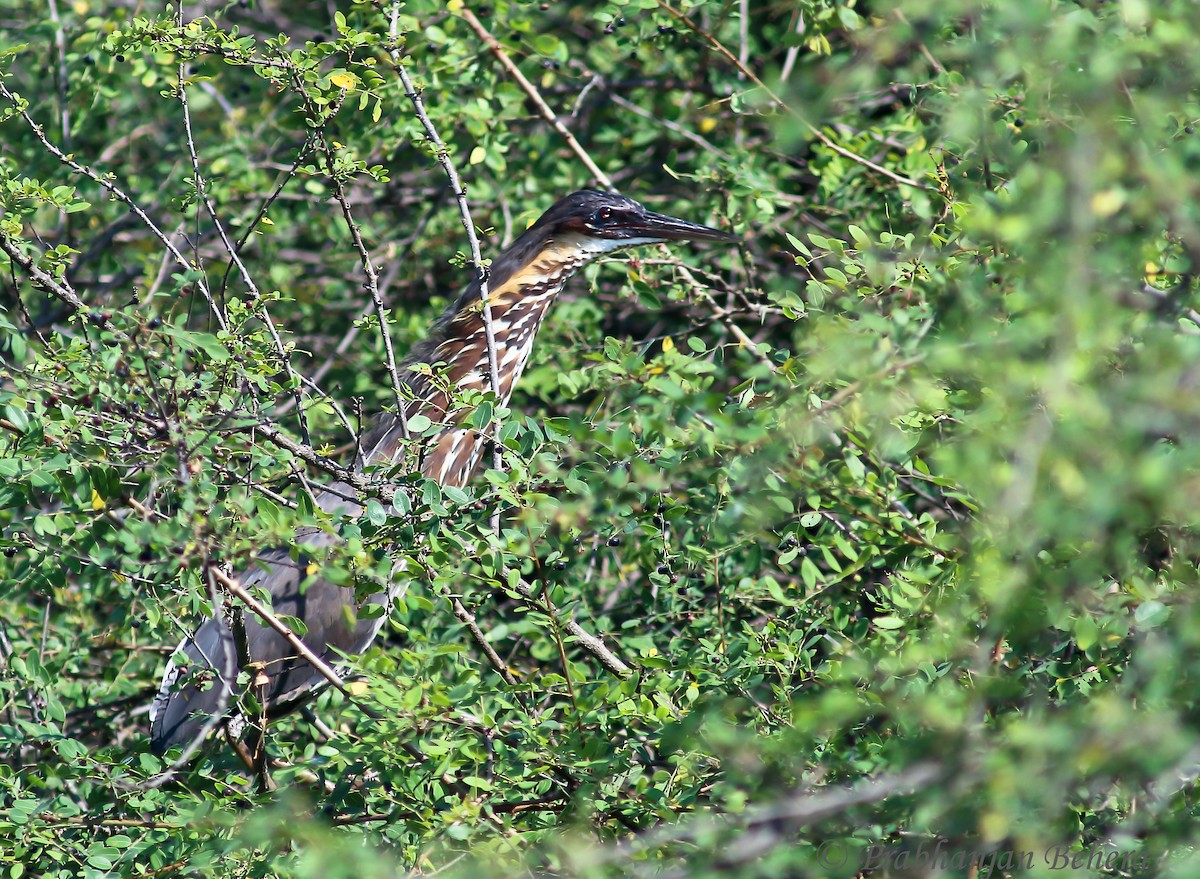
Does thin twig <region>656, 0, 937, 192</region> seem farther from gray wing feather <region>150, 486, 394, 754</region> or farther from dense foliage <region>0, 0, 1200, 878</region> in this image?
gray wing feather <region>150, 486, 394, 754</region>

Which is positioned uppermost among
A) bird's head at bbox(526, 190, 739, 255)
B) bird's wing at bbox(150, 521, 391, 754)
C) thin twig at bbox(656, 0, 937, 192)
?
thin twig at bbox(656, 0, 937, 192)

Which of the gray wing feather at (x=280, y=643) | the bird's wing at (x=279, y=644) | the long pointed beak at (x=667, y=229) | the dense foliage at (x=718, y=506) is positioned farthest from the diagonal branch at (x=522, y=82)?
the bird's wing at (x=279, y=644)

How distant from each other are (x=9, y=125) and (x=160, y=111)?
0.59m

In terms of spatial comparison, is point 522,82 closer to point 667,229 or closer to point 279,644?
point 667,229

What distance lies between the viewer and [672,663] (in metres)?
Result: 2.57

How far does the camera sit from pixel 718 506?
2373 mm

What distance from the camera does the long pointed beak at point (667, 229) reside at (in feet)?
12.9

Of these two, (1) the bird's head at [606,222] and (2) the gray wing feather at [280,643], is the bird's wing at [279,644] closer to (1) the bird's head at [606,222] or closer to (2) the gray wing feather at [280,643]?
(2) the gray wing feather at [280,643]

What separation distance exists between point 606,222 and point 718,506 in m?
1.97

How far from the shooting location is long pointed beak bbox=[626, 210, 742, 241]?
3932mm

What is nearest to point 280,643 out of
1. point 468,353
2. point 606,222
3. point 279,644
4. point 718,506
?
point 279,644

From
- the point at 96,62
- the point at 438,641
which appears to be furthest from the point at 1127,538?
the point at 96,62

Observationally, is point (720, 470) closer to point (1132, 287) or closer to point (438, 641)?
point (1132, 287)

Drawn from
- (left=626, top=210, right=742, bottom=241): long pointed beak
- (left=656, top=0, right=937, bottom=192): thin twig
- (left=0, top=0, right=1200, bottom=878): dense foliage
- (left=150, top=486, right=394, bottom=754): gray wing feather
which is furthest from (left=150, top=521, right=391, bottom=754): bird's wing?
(left=656, top=0, right=937, bottom=192): thin twig
